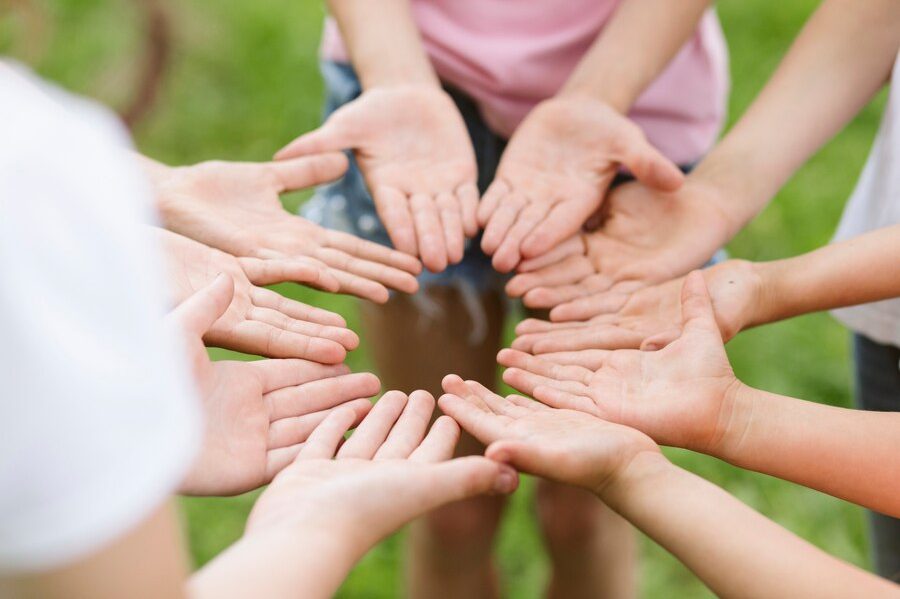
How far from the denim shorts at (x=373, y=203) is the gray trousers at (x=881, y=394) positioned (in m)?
0.24

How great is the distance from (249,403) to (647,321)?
1.59 feet

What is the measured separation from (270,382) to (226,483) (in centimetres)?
14

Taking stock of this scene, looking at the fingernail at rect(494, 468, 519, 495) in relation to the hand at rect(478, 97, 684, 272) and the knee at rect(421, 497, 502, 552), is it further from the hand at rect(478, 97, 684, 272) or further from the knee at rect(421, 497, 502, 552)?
the knee at rect(421, 497, 502, 552)

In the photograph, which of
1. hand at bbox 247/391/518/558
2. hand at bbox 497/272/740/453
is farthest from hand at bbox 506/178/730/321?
hand at bbox 247/391/518/558

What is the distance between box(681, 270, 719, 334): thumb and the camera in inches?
43.3

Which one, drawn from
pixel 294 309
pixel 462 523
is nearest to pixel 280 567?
pixel 294 309

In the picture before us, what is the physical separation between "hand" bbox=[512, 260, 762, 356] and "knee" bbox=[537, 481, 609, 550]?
455mm

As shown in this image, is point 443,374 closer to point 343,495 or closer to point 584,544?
point 584,544

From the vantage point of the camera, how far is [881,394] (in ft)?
4.11

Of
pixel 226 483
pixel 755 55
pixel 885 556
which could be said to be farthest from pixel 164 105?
pixel 885 556

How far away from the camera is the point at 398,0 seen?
4.56 feet

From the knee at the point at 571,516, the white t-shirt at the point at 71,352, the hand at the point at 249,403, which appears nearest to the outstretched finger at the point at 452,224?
the hand at the point at 249,403

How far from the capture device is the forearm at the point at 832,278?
1.10 meters

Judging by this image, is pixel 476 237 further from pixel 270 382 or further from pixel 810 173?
pixel 810 173
